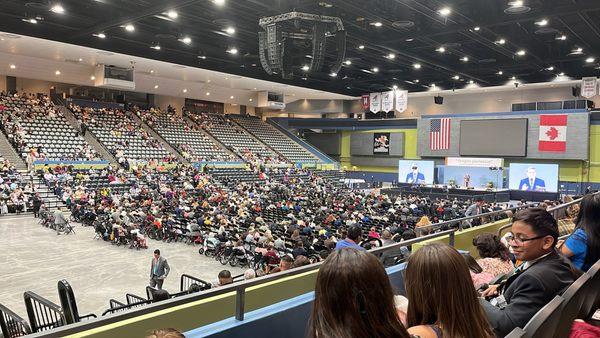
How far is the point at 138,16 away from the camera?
1567cm

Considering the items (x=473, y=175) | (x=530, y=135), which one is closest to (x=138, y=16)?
(x=473, y=175)

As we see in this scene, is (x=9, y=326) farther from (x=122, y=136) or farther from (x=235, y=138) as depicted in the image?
(x=235, y=138)

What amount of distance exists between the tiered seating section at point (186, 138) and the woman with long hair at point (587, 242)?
998 inches

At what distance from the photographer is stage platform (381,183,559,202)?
23.1 m

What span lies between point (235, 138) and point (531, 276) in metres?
32.0

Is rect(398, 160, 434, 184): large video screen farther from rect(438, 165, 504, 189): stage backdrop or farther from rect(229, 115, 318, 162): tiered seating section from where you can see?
rect(229, 115, 318, 162): tiered seating section

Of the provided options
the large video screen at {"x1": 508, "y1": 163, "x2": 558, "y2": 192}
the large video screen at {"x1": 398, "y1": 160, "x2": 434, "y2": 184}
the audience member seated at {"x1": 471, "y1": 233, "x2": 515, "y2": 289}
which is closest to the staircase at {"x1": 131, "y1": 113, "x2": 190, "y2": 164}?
the large video screen at {"x1": 398, "y1": 160, "x2": 434, "y2": 184}

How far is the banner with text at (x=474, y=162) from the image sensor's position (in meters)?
26.6

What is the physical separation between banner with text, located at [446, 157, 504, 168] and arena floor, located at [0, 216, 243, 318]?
2106 cm

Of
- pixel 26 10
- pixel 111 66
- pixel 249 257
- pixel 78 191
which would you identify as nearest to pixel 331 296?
pixel 249 257

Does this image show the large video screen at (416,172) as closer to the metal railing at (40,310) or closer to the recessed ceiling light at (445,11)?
the recessed ceiling light at (445,11)

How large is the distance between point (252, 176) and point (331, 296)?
2515cm

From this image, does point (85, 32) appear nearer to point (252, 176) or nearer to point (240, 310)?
point (252, 176)

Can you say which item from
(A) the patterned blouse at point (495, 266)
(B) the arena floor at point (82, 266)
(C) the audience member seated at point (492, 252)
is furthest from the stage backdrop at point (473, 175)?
(A) the patterned blouse at point (495, 266)
